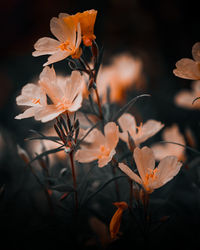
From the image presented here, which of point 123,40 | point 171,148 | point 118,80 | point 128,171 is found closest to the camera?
point 128,171

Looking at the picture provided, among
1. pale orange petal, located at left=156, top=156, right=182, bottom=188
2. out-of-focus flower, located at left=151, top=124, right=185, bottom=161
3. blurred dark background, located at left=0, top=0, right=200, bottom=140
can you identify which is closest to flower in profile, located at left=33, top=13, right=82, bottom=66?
pale orange petal, located at left=156, top=156, right=182, bottom=188

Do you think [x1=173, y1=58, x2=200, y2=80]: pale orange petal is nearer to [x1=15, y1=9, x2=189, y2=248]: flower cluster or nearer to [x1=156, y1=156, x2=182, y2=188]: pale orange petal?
[x1=15, y1=9, x2=189, y2=248]: flower cluster

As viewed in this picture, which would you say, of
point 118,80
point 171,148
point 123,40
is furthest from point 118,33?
point 171,148

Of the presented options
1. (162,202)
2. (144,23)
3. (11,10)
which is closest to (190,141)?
(162,202)

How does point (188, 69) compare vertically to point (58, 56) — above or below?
below

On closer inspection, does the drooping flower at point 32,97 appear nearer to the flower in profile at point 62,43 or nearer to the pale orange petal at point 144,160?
the flower in profile at point 62,43

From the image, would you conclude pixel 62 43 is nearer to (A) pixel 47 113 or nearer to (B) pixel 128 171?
(A) pixel 47 113
